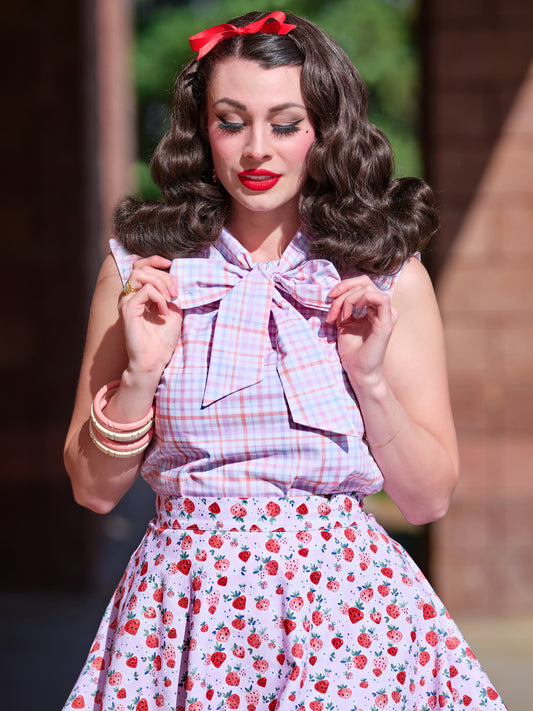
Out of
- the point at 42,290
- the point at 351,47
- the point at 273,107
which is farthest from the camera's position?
the point at 351,47

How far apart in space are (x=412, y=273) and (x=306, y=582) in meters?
0.60

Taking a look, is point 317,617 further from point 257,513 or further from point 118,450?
point 118,450

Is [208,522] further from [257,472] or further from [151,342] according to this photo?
[151,342]

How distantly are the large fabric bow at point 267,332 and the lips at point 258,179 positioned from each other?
0.16m

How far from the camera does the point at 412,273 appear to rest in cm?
189

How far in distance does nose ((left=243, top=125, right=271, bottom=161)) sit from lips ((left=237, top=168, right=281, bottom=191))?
0.03 meters

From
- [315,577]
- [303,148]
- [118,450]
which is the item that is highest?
[303,148]

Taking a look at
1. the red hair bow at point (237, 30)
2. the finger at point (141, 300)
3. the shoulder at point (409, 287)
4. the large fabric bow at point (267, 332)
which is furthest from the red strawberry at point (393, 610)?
the red hair bow at point (237, 30)

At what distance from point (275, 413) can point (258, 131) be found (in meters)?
0.50

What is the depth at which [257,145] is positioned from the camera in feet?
5.78

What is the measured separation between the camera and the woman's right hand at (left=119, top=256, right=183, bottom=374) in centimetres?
174

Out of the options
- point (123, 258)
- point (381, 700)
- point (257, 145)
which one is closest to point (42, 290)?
point (123, 258)

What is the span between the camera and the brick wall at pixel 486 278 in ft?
15.5

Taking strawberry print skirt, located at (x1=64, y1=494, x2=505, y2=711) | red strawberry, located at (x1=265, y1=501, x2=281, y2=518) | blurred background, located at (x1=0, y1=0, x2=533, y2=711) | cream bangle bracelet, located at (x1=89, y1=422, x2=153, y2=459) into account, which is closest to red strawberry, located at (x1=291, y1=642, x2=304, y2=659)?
strawberry print skirt, located at (x1=64, y1=494, x2=505, y2=711)
